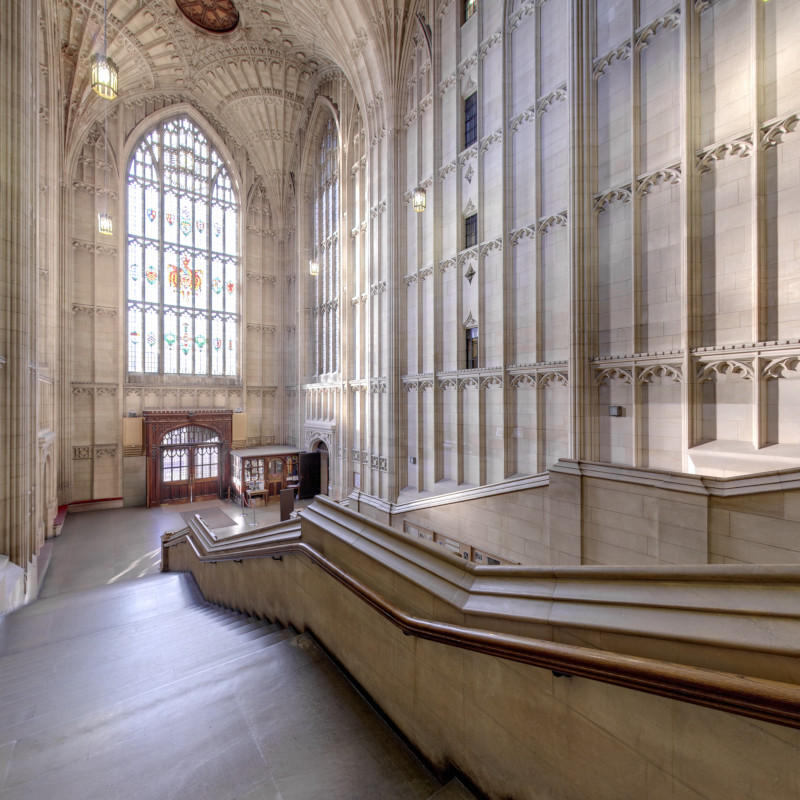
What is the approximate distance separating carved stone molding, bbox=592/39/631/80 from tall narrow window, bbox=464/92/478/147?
126 inches

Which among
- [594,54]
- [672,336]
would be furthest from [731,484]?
[594,54]

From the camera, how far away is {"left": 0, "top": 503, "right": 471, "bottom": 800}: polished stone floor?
6.56ft

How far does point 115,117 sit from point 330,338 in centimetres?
1190

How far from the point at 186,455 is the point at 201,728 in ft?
56.6

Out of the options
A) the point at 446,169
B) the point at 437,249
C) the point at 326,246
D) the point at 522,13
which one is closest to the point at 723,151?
the point at 522,13

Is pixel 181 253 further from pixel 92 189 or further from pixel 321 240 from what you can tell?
pixel 321 240

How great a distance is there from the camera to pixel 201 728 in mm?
2404

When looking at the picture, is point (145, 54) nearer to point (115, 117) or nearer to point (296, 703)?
→ point (115, 117)

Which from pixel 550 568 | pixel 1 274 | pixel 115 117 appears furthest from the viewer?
pixel 115 117

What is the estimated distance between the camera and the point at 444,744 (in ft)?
6.88

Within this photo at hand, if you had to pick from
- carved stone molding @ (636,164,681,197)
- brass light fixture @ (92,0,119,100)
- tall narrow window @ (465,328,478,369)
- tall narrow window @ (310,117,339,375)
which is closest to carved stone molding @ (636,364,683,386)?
carved stone molding @ (636,164,681,197)

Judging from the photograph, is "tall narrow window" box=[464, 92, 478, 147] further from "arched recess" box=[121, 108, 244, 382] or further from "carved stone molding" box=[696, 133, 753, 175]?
"arched recess" box=[121, 108, 244, 382]

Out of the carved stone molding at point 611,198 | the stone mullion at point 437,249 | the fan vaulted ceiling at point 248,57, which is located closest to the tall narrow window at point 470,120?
the stone mullion at point 437,249

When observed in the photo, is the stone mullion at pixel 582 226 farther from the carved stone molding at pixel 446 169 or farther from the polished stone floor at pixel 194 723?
the polished stone floor at pixel 194 723
